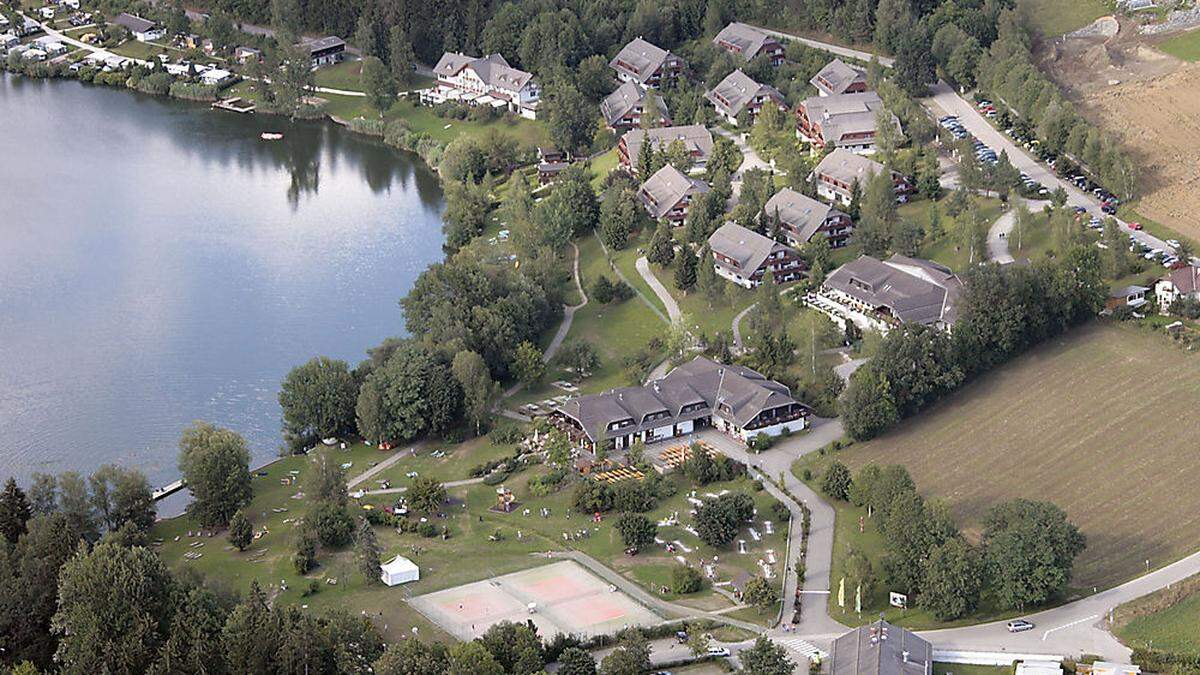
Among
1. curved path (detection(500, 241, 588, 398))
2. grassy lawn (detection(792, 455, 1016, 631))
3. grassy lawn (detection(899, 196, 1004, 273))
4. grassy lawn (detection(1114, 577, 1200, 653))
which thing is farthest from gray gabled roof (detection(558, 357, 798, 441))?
grassy lawn (detection(1114, 577, 1200, 653))

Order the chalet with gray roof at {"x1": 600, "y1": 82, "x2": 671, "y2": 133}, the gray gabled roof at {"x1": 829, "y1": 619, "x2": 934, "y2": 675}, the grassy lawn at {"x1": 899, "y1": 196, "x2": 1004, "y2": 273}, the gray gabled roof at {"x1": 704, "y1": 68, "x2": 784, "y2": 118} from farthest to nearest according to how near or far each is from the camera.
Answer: the chalet with gray roof at {"x1": 600, "y1": 82, "x2": 671, "y2": 133}, the gray gabled roof at {"x1": 704, "y1": 68, "x2": 784, "y2": 118}, the grassy lawn at {"x1": 899, "y1": 196, "x2": 1004, "y2": 273}, the gray gabled roof at {"x1": 829, "y1": 619, "x2": 934, "y2": 675}

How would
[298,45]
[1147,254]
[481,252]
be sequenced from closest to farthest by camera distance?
[1147,254] → [481,252] → [298,45]

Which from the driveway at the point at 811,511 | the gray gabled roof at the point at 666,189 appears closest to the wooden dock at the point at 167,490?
the driveway at the point at 811,511

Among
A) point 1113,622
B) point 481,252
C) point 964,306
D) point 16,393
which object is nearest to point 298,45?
point 481,252

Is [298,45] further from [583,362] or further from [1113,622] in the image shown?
[1113,622]

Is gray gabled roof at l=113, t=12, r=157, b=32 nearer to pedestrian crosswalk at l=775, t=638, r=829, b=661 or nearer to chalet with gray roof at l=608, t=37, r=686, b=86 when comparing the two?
chalet with gray roof at l=608, t=37, r=686, b=86

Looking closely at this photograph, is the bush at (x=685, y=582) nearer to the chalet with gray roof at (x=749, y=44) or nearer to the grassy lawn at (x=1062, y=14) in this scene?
the chalet with gray roof at (x=749, y=44)
